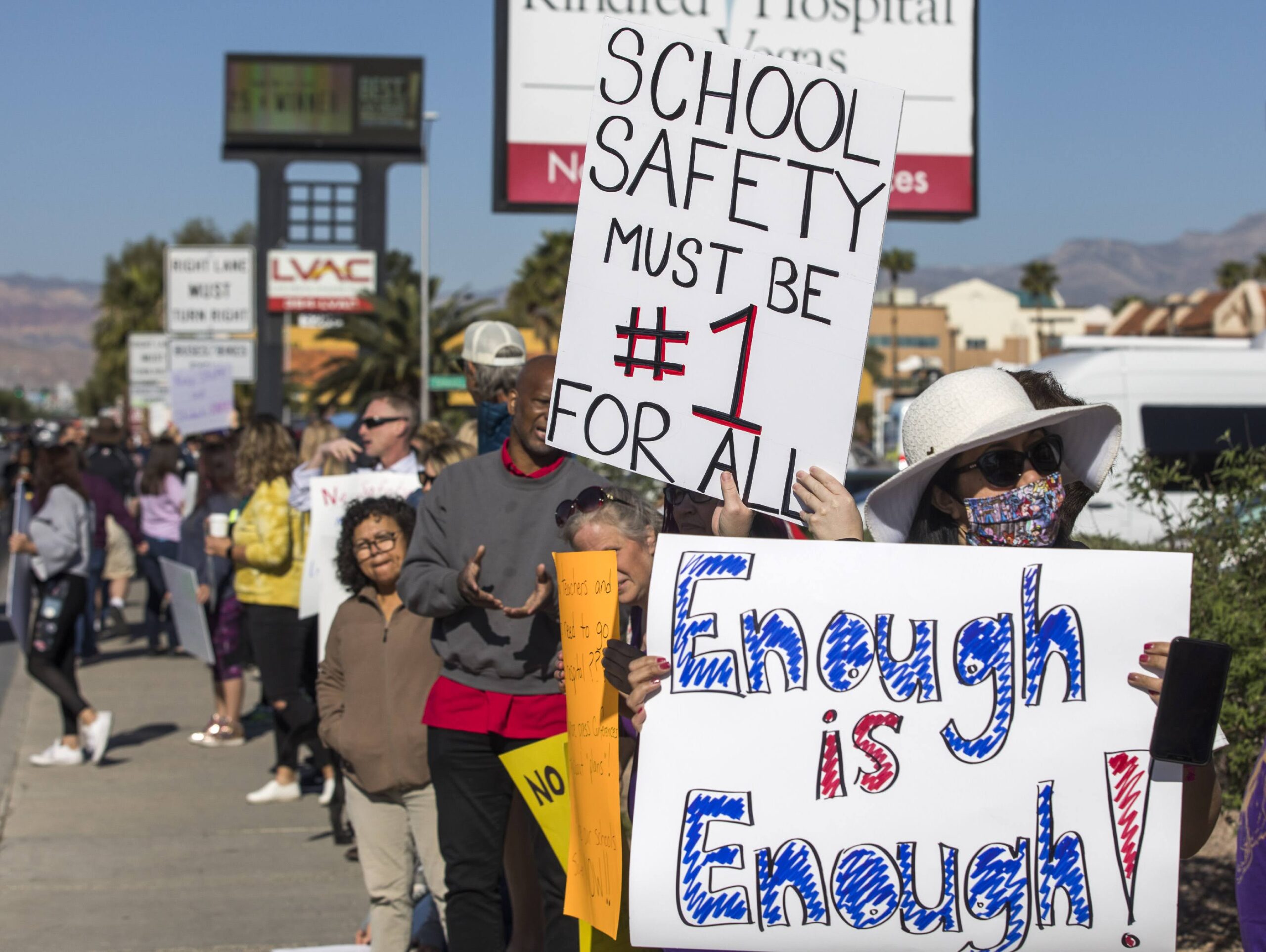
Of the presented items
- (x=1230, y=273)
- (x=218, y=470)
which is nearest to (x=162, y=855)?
(x=218, y=470)

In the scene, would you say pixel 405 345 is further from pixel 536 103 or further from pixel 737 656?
pixel 737 656

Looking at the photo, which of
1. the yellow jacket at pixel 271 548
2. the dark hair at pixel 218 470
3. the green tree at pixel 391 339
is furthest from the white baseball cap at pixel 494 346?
the green tree at pixel 391 339

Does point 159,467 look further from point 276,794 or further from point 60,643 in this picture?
point 276,794

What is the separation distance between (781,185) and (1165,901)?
62.1 inches

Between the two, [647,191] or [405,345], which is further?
[405,345]

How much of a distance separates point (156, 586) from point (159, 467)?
3.63 ft

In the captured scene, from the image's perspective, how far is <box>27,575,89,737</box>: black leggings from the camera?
836 centimetres

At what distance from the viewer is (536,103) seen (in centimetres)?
910

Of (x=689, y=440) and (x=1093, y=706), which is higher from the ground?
(x=689, y=440)

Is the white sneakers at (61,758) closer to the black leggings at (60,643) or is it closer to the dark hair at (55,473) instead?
the black leggings at (60,643)

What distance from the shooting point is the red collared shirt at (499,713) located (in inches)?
155

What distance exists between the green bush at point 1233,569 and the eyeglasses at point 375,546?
8.45ft

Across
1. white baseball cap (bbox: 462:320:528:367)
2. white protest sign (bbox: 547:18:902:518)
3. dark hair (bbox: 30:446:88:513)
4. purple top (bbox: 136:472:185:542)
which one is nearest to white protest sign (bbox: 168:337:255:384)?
purple top (bbox: 136:472:185:542)

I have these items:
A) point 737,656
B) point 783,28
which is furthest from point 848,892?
point 783,28
